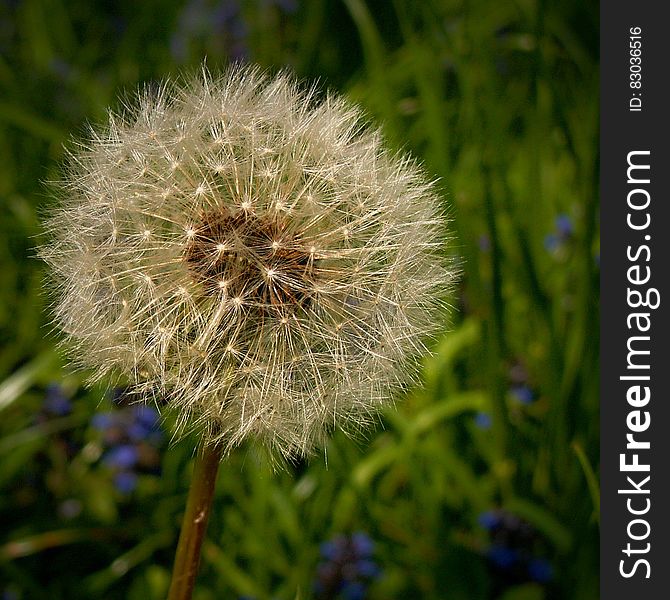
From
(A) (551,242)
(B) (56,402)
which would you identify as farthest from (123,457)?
(A) (551,242)

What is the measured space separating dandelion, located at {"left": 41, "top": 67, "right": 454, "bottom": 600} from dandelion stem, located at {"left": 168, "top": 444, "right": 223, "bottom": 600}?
Result: 0.02m

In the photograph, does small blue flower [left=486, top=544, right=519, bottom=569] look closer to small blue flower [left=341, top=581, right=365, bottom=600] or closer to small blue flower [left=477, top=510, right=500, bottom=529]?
small blue flower [left=477, top=510, right=500, bottom=529]

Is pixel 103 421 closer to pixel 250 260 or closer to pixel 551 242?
pixel 250 260

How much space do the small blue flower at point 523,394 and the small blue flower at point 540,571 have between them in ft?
1.76

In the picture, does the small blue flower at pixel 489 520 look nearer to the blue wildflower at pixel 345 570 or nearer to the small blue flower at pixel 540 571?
the small blue flower at pixel 540 571

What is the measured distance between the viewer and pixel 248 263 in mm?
1190

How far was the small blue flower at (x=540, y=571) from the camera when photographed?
2162 mm

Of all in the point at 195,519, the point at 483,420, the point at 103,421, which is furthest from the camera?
the point at 483,420

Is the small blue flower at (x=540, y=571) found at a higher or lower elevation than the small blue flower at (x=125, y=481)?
lower

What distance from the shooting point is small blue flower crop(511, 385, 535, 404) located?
8.52 ft

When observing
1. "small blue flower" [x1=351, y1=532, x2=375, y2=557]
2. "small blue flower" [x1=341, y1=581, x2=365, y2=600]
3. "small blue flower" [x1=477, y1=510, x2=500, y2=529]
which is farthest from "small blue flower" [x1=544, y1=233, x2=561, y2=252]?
"small blue flower" [x1=341, y1=581, x2=365, y2=600]

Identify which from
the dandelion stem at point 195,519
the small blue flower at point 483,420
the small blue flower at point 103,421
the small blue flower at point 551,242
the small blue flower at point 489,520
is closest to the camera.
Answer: the dandelion stem at point 195,519

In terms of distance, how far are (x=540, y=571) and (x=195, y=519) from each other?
135 cm

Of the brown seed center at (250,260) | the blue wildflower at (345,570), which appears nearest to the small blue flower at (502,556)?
the blue wildflower at (345,570)
